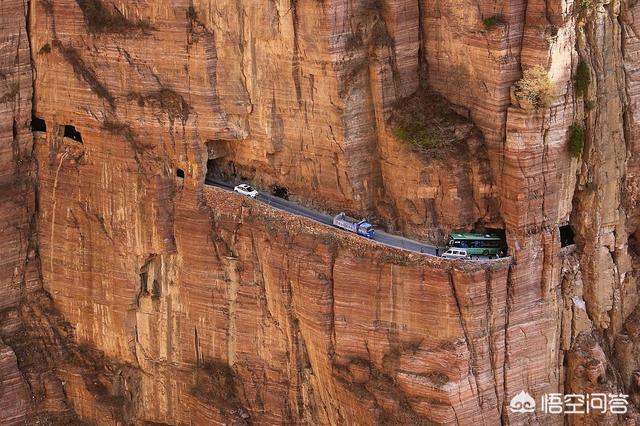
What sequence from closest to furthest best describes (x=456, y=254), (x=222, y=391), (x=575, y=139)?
(x=575, y=139)
(x=456, y=254)
(x=222, y=391)

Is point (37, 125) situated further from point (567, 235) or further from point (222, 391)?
point (567, 235)

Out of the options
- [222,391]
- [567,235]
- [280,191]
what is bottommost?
[222,391]

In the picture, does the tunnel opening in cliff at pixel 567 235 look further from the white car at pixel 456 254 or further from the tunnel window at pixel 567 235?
the white car at pixel 456 254

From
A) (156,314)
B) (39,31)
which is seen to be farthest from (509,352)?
(39,31)

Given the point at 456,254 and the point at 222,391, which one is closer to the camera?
the point at 456,254

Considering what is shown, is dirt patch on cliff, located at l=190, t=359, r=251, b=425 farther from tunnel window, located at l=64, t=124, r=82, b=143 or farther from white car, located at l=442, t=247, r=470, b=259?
white car, located at l=442, t=247, r=470, b=259

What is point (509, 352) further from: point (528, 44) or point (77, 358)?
point (77, 358)

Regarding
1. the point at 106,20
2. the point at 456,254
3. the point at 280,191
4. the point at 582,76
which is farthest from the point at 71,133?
the point at 582,76
